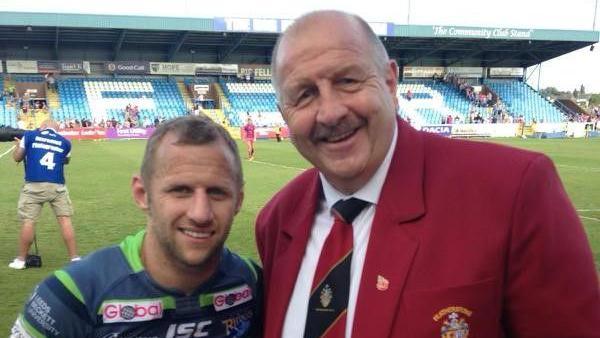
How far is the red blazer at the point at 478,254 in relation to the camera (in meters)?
1.62

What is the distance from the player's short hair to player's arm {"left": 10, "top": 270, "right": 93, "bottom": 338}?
0.48m

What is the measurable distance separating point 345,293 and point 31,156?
6.53 meters

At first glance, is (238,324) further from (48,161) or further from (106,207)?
(106,207)

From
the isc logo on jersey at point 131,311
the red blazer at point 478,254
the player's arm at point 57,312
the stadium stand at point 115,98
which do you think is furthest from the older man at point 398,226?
the stadium stand at point 115,98

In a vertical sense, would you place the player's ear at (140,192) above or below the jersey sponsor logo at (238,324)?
above

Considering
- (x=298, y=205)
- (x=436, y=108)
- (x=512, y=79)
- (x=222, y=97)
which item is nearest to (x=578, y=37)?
(x=512, y=79)

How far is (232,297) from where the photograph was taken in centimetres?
226

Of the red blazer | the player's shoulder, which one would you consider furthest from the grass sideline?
the red blazer

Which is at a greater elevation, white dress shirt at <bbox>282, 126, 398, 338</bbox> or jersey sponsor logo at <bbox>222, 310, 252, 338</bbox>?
white dress shirt at <bbox>282, 126, 398, 338</bbox>

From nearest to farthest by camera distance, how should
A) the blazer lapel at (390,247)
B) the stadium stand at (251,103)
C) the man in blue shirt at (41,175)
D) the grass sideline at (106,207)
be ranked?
the blazer lapel at (390,247), the grass sideline at (106,207), the man in blue shirt at (41,175), the stadium stand at (251,103)

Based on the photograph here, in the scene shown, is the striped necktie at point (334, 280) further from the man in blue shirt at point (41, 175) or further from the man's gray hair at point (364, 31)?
the man in blue shirt at point (41, 175)

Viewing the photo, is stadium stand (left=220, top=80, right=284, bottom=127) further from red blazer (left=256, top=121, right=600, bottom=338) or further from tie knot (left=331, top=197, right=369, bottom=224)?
red blazer (left=256, top=121, right=600, bottom=338)

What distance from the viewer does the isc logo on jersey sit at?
202 cm

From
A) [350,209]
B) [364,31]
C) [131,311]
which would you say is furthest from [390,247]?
[131,311]
